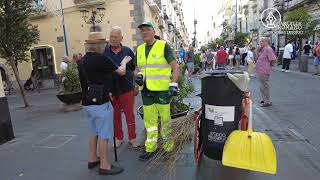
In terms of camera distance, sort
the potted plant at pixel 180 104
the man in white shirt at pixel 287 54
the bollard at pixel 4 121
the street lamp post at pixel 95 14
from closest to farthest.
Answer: the potted plant at pixel 180 104, the bollard at pixel 4 121, the man in white shirt at pixel 287 54, the street lamp post at pixel 95 14

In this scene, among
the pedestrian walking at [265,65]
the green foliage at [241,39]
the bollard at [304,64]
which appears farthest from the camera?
the green foliage at [241,39]

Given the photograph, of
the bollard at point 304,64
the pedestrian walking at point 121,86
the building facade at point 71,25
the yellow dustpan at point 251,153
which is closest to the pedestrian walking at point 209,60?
the building facade at point 71,25

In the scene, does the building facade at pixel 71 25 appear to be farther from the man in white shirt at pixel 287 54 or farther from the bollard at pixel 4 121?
the bollard at pixel 4 121

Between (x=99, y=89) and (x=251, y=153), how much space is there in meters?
1.99

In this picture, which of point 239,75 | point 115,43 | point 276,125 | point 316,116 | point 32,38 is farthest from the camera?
point 32,38

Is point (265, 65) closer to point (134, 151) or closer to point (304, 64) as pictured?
point (134, 151)

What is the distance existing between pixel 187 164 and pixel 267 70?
14.9ft

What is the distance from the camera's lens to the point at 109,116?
4344mm

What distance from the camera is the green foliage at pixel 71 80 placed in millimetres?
9305

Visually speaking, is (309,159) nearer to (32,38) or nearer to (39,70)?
(32,38)

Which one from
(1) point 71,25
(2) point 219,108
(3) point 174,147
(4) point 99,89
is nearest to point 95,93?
(4) point 99,89

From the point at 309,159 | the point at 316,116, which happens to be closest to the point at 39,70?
the point at 316,116

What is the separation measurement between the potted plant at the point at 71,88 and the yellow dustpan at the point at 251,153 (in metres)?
6.62

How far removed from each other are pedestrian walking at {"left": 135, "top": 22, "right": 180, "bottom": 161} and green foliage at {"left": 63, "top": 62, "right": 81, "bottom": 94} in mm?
5145
